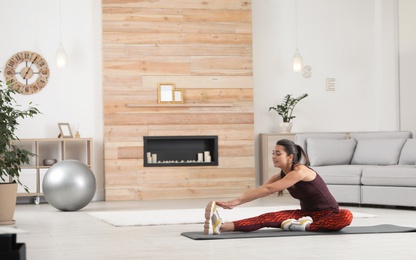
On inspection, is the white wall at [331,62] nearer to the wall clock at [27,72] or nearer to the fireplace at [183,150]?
the fireplace at [183,150]

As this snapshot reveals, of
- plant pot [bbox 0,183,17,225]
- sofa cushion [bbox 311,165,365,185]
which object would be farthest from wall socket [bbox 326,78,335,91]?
plant pot [bbox 0,183,17,225]

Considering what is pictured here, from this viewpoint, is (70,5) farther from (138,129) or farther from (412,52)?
(412,52)

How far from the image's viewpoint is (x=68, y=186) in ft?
28.9

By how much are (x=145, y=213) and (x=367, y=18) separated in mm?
5554

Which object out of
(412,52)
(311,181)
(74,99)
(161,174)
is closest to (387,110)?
(412,52)

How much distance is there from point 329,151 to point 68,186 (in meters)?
3.25

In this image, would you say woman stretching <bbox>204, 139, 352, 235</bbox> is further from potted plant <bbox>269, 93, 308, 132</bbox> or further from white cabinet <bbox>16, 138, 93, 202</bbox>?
potted plant <bbox>269, 93, 308, 132</bbox>

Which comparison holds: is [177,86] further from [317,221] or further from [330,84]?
[317,221]

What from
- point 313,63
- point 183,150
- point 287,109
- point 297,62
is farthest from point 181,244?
point 313,63

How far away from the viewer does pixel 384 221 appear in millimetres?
7184

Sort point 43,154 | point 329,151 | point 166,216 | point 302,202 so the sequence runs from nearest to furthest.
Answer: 1. point 302,202
2. point 166,216
3. point 329,151
4. point 43,154

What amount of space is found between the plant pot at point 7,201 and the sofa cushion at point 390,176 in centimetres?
399

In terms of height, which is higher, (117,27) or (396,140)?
(117,27)

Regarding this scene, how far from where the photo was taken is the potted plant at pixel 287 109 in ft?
37.6
